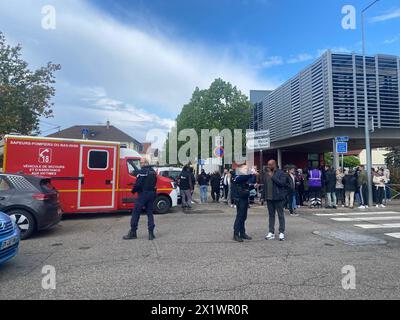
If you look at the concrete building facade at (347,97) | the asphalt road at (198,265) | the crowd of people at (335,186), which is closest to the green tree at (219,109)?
the concrete building facade at (347,97)

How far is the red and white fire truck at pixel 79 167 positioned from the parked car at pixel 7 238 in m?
5.01

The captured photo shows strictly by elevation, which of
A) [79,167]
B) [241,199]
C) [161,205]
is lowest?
[161,205]

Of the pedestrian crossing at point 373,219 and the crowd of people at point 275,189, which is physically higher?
the crowd of people at point 275,189

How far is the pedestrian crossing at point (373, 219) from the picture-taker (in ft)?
28.7

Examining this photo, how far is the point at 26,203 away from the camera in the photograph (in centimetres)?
696

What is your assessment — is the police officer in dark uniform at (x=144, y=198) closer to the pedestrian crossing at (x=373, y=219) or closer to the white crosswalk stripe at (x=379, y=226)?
the pedestrian crossing at (x=373, y=219)

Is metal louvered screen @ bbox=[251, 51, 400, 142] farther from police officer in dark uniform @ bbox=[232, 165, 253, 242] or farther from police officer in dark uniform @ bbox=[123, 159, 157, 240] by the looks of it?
police officer in dark uniform @ bbox=[123, 159, 157, 240]

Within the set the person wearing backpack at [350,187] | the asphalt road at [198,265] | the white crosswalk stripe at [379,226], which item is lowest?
the asphalt road at [198,265]

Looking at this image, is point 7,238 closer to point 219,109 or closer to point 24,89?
point 24,89

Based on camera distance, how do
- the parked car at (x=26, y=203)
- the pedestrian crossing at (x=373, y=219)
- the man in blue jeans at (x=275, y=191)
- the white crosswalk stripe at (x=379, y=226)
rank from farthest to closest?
the white crosswalk stripe at (x=379, y=226) < the pedestrian crossing at (x=373, y=219) < the man in blue jeans at (x=275, y=191) < the parked car at (x=26, y=203)

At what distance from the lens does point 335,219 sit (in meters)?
10.3
